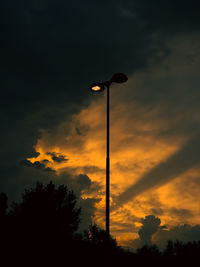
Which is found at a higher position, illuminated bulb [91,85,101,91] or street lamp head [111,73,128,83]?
street lamp head [111,73,128,83]

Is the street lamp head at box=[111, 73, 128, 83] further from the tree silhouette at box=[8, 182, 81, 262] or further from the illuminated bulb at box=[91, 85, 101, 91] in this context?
the tree silhouette at box=[8, 182, 81, 262]

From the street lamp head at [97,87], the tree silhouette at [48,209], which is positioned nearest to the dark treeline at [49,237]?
the tree silhouette at [48,209]

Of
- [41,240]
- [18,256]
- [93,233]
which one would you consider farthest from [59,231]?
[93,233]

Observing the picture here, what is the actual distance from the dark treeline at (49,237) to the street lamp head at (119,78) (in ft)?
33.0

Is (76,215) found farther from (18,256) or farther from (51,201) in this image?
(18,256)

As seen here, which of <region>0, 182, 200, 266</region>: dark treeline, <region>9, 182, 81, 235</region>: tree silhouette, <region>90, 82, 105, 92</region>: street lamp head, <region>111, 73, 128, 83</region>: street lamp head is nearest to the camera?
<region>111, 73, 128, 83</region>: street lamp head

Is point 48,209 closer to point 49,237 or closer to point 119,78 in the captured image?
point 49,237

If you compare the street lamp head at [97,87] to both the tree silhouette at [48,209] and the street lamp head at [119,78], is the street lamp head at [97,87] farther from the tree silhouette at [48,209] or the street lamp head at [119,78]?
the tree silhouette at [48,209]

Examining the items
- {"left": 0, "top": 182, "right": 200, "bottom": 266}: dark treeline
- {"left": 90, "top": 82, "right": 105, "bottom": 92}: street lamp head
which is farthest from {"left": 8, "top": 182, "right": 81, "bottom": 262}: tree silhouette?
{"left": 90, "top": 82, "right": 105, "bottom": 92}: street lamp head

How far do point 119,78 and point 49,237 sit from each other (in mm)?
26778

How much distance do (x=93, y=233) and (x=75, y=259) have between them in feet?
94.4

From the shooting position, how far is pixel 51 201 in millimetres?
40344

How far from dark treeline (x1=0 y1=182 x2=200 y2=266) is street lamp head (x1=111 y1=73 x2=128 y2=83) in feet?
33.0

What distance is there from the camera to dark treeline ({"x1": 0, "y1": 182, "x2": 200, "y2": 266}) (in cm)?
2489
